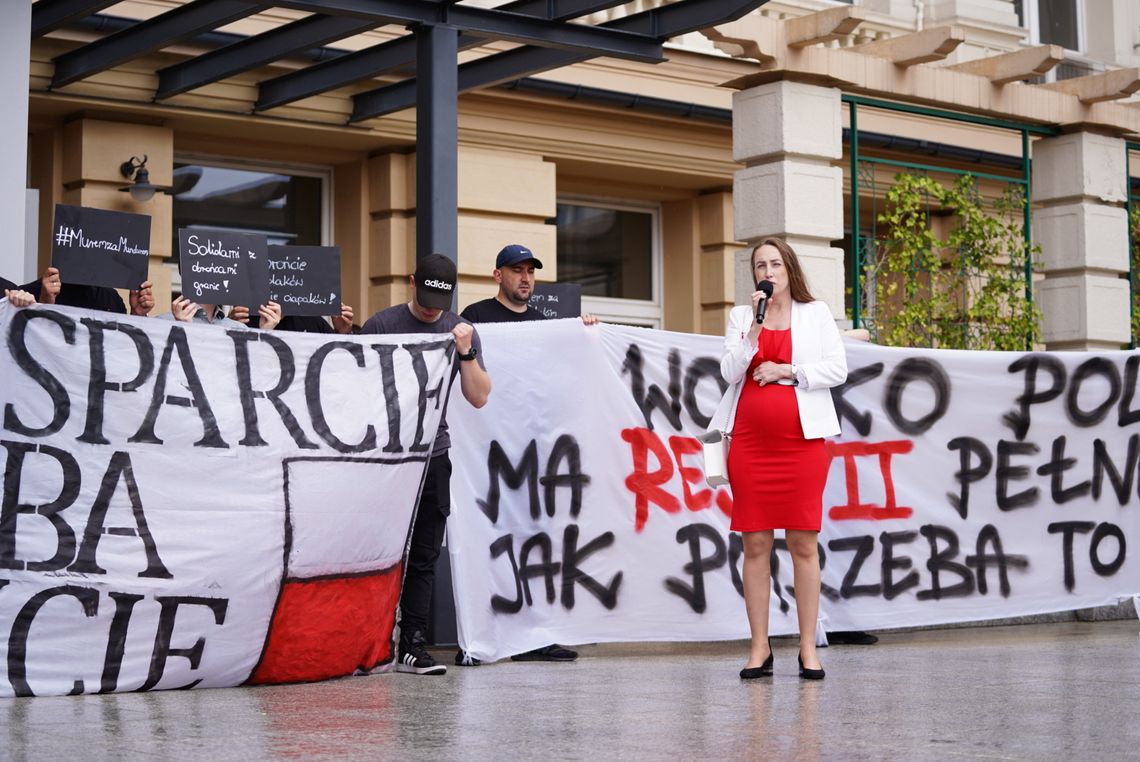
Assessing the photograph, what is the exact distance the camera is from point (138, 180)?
40.0 ft

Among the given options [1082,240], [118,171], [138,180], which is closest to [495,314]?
[138,180]

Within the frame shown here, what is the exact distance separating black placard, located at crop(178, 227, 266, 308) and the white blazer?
2138 millimetres

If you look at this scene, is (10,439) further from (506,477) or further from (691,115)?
(691,115)

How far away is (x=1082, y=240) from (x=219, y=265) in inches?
331

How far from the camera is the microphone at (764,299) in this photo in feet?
23.3

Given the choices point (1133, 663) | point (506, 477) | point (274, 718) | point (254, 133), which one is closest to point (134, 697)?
point (274, 718)

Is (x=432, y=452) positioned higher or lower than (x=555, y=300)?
lower

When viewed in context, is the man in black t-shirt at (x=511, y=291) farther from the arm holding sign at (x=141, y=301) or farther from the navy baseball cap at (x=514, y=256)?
the arm holding sign at (x=141, y=301)

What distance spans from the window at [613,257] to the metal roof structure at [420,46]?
Answer: 10.5 feet

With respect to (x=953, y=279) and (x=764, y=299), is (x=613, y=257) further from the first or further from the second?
(x=764, y=299)

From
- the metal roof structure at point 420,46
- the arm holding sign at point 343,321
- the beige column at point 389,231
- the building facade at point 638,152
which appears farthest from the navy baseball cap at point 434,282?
the beige column at point 389,231

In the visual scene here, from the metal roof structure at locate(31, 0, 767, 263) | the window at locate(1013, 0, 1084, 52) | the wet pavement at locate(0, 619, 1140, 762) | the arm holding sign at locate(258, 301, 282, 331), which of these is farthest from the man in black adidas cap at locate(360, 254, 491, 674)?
the window at locate(1013, 0, 1084, 52)

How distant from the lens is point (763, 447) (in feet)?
24.0

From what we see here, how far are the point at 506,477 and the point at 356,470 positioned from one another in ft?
3.93
